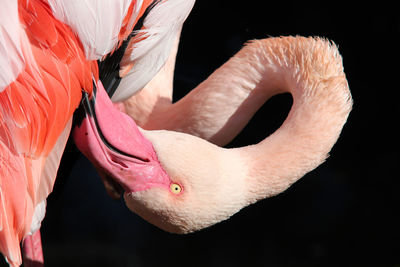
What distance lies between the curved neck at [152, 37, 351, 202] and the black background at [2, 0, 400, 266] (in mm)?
562

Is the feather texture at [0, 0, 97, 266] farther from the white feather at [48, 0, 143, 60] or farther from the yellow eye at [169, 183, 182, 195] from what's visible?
the yellow eye at [169, 183, 182, 195]

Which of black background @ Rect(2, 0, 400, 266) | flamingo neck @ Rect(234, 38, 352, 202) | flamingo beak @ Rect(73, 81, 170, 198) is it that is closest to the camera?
flamingo beak @ Rect(73, 81, 170, 198)

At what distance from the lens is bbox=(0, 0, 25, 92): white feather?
101 centimetres

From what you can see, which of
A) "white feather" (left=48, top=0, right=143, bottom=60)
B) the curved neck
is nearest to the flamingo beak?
"white feather" (left=48, top=0, right=143, bottom=60)

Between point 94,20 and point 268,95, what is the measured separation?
647 millimetres

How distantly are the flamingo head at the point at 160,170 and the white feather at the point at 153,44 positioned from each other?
0.53 ft

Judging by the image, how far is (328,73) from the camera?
4.54 ft

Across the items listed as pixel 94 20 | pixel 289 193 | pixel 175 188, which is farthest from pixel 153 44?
pixel 289 193

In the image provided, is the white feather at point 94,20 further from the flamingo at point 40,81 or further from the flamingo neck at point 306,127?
the flamingo neck at point 306,127

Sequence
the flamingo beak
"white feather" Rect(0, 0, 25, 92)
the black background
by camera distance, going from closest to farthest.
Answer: "white feather" Rect(0, 0, 25, 92) < the flamingo beak < the black background

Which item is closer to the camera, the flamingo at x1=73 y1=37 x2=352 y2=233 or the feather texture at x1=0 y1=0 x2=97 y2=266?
the feather texture at x1=0 y1=0 x2=97 y2=266

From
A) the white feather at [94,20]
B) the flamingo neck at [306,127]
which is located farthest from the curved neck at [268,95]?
the white feather at [94,20]

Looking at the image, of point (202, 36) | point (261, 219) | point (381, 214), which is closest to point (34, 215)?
point (202, 36)

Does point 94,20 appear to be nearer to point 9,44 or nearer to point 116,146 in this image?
point 9,44
